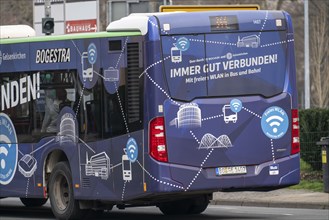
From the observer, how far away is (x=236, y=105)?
17078mm

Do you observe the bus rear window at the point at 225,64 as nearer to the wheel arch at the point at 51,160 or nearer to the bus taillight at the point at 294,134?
the bus taillight at the point at 294,134

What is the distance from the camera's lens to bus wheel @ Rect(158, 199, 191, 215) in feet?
64.4

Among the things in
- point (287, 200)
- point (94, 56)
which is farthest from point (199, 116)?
point (287, 200)

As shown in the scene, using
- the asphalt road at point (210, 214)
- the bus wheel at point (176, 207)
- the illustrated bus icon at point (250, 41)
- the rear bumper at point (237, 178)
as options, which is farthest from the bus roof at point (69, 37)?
the bus wheel at point (176, 207)

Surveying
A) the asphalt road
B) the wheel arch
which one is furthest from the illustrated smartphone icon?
Result: the asphalt road

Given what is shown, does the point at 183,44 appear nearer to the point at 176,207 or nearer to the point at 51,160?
the point at 51,160

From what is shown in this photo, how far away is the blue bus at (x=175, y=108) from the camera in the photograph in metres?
16.7

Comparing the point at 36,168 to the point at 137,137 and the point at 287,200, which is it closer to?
the point at 137,137

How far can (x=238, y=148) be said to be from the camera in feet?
56.0

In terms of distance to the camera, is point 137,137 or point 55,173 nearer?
point 137,137

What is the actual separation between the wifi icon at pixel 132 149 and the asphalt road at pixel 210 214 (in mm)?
2544

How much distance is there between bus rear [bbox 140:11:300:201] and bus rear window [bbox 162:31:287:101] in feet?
0.05

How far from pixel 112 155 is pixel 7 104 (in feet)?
9.90

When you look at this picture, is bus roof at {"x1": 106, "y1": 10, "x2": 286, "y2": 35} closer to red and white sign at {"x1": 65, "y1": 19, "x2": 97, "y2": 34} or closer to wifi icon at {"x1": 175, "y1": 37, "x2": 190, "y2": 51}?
wifi icon at {"x1": 175, "y1": 37, "x2": 190, "y2": 51}
